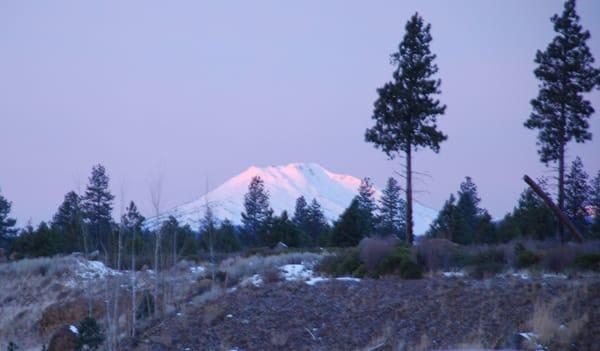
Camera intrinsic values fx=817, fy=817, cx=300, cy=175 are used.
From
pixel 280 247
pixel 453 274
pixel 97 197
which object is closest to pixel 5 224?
pixel 97 197

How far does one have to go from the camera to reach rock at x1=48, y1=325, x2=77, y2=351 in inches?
789

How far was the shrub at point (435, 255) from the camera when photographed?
24188 millimetres

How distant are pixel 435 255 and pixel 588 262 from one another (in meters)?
4.43

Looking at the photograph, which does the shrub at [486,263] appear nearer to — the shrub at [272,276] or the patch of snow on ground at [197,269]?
Result: the shrub at [272,276]

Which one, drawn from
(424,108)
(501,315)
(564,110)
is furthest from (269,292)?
(564,110)

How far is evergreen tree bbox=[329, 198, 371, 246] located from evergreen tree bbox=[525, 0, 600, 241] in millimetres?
15156

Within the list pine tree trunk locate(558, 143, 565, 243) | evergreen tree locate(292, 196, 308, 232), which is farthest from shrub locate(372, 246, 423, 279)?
evergreen tree locate(292, 196, 308, 232)

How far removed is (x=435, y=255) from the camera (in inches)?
959

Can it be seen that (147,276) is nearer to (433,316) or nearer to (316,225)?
(433,316)

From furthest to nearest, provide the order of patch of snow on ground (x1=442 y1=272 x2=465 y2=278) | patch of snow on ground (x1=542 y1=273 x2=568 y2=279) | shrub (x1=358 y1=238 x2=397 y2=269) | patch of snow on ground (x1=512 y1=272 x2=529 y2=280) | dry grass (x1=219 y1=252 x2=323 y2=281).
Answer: dry grass (x1=219 y1=252 x2=323 y2=281) → shrub (x1=358 y1=238 x2=397 y2=269) → patch of snow on ground (x1=442 y1=272 x2=465 y2=278) → patch of snow on ground (x1=512 y1=272 x2=529 y2=280) → patch of snow on ground (x1=542 y1=273 x2=568 y2=279)

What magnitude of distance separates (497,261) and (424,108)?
11472 mm

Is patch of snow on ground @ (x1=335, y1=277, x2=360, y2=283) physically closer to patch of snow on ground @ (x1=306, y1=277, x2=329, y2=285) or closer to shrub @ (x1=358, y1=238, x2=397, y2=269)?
patch of snow on ground @ (x1=306, y1=277, x2=329, y2=285)

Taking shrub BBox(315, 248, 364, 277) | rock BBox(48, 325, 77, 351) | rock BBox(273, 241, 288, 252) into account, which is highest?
rock BBox(273, 241, 288, 252)

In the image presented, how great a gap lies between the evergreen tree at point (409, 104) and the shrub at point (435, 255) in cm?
894
